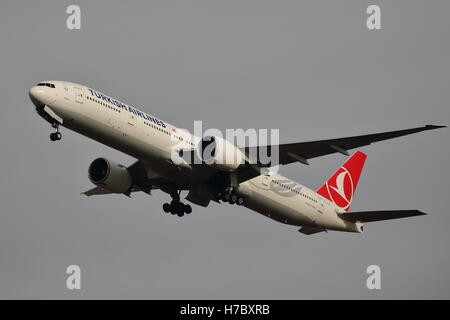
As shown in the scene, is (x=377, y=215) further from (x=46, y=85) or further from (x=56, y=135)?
(x=46, y=85)

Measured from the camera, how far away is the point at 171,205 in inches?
1900

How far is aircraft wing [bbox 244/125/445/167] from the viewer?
40.8 metres

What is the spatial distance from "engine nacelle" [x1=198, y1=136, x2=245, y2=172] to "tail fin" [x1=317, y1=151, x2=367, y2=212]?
36.2ft

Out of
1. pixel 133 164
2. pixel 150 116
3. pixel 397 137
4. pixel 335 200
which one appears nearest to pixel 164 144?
pixel 150 116

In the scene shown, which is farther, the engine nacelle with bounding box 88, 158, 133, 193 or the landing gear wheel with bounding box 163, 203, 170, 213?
the landing gear wheel with bounding box 163, 203, 170, 213

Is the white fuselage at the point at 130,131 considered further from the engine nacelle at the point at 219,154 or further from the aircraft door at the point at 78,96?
the engine nacelle at the point at 219,154

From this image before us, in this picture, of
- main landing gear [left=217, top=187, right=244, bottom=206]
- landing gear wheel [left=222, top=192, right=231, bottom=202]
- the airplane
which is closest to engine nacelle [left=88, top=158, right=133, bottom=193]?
the airplane

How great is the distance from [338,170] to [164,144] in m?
16.9

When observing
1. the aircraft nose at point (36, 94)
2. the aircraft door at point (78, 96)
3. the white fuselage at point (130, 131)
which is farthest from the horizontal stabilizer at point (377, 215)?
the aircraft nose at point (36, 94)

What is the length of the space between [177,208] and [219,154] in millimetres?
6985

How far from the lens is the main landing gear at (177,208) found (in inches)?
1892

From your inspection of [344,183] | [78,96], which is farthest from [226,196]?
[344,183]

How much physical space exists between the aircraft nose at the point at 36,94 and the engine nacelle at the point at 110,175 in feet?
23.6

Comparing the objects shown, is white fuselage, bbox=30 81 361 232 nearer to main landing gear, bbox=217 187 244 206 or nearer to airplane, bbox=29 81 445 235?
airplane, bbox=29 81 445 235
